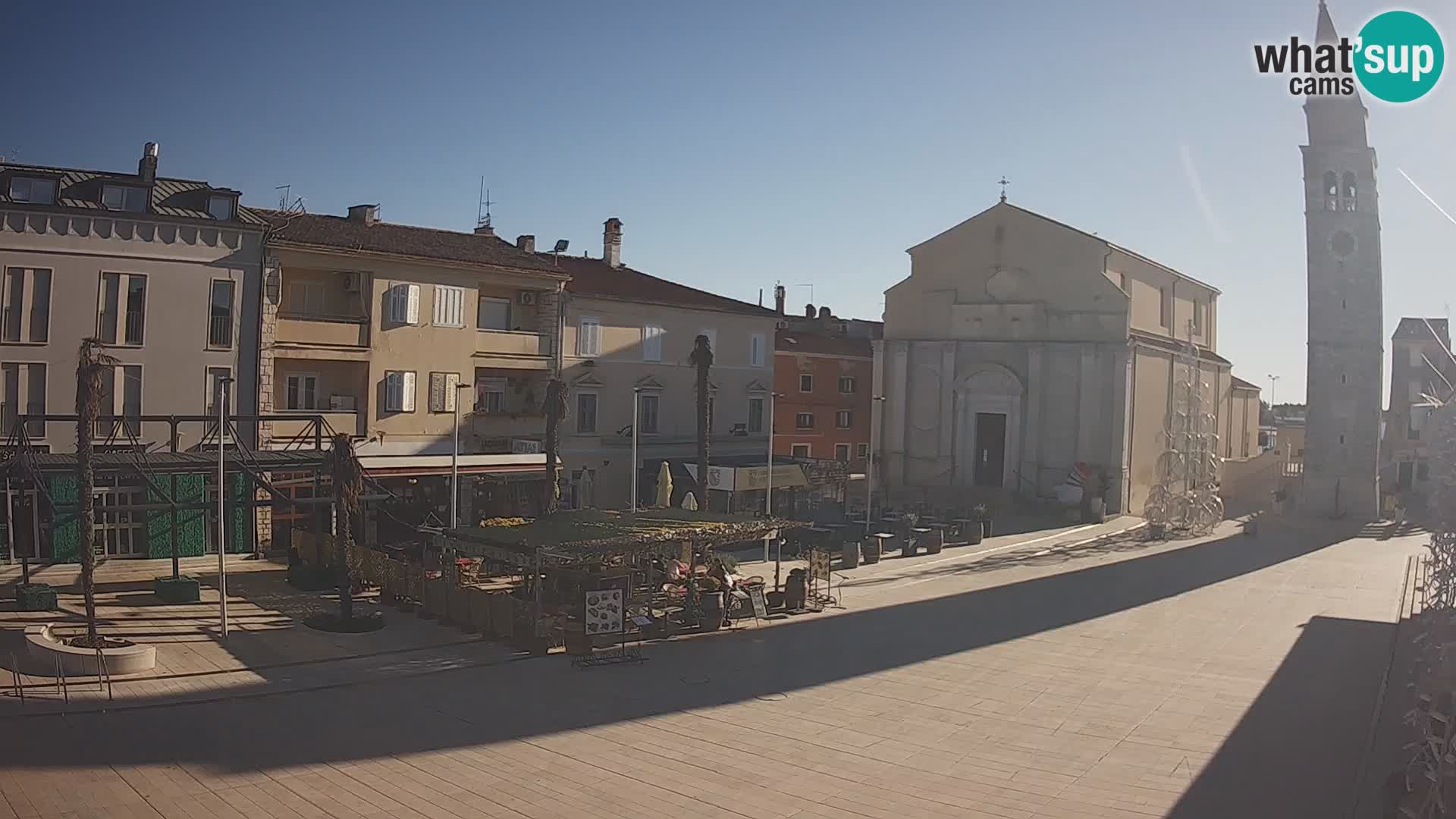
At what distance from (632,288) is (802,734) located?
30.1m

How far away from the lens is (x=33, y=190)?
29.2 metres

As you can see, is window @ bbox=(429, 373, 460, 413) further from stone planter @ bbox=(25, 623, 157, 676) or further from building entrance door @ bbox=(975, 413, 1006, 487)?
building entrance door @ bbox=(975, 413, 1006, 487)

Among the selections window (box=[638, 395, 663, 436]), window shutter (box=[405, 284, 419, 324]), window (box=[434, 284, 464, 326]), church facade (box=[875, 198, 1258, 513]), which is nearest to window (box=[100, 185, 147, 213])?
window shutter (box=[405, 284, 419, 324])

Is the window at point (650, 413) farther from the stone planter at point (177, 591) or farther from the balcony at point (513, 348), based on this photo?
the stone planter at point (177, 591)

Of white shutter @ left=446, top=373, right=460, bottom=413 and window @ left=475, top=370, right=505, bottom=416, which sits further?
window @ left=475, top=370, right=505, bottom=416

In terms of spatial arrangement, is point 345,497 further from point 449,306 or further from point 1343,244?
point 1343,244

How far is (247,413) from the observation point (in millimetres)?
32094

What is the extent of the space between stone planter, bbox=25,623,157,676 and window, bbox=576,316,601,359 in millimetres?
23815

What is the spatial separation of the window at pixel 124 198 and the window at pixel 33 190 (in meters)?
1.20

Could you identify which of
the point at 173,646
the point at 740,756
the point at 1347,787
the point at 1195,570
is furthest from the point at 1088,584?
the point at 173,646

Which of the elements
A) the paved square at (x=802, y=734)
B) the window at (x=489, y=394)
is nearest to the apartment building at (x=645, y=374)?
the window at (x=489, y=394)

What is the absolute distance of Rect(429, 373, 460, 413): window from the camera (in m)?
36.4

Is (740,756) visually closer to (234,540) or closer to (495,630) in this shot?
(495,630)

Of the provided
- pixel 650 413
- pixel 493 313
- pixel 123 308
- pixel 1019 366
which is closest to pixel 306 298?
pixel 123 308
